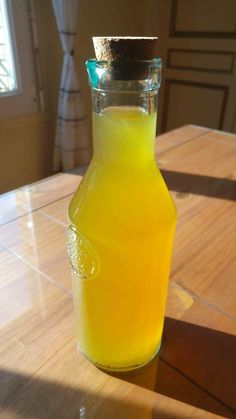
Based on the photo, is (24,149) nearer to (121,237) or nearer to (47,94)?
(47,94)

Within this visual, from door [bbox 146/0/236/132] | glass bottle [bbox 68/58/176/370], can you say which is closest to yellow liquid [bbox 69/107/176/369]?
glass bottle [bbox 68/58/176/370]

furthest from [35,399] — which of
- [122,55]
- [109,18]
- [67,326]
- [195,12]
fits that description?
[195,12]

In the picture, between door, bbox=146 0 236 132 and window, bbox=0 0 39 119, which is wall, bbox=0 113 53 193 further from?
door, bbox=146 0 236 132

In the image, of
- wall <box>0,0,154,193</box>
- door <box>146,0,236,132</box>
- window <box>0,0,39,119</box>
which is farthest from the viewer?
door <box>146,0,236,132</box>

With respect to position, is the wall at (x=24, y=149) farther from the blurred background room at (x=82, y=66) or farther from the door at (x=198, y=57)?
the door at (x=198, y=57)

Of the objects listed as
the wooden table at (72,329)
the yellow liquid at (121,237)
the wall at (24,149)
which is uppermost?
the yellow liquid at (121,237)

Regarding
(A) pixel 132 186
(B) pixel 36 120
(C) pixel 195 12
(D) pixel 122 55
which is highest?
(C) pixel 195 12

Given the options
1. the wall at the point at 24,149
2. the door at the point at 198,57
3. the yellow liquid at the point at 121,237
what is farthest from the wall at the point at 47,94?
the yellow liquid at the point at 121,237

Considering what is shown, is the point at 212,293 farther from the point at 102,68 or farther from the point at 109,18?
the point at 109,18
